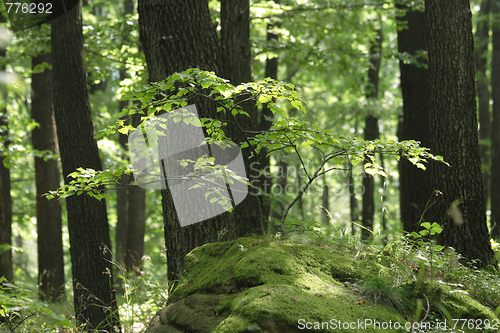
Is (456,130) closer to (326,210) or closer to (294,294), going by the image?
(326,210)

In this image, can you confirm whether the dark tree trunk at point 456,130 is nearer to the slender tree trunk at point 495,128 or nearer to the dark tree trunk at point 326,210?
the dark tree trunk at point 326,210

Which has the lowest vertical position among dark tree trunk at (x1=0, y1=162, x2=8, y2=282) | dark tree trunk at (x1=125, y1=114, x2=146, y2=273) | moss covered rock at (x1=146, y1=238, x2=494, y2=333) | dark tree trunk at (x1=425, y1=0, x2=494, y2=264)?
dark tree trunk at (x1=125, y1=114, x2=146, y2=273)

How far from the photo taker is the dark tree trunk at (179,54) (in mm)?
4098

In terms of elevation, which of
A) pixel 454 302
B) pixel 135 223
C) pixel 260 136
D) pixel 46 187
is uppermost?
pixel 260 136

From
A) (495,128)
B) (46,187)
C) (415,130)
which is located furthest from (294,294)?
(495,128)

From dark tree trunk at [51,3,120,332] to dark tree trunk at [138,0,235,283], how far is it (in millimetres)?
1724

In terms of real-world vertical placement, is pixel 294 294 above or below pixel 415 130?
below

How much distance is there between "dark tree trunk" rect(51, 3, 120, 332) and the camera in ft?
17.3

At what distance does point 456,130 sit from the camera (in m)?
4.43

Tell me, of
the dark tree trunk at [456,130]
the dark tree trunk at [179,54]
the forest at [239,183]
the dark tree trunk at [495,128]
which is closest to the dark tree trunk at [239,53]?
the forest at [239,183]

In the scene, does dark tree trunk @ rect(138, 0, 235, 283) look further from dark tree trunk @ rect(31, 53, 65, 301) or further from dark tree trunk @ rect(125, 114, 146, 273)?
dark tree trunk @ rect(125, 114, 146, 273)

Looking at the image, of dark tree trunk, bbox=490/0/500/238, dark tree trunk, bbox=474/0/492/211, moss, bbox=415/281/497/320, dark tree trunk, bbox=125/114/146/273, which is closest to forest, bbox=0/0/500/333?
moss, bbox=415/281/497/320

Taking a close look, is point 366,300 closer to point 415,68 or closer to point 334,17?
point 415,68

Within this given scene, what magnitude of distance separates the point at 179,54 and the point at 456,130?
3.62 metres
